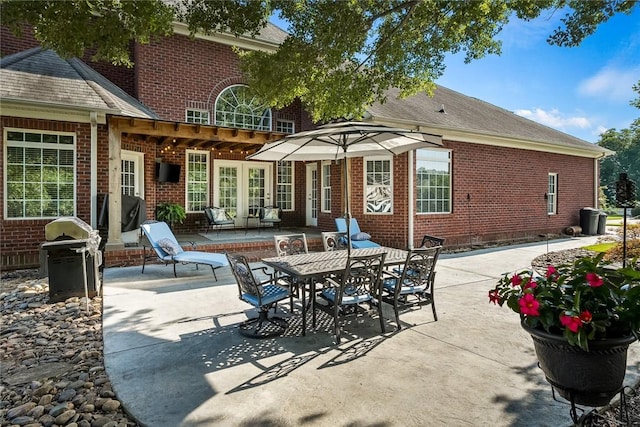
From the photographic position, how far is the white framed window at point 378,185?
1040cm

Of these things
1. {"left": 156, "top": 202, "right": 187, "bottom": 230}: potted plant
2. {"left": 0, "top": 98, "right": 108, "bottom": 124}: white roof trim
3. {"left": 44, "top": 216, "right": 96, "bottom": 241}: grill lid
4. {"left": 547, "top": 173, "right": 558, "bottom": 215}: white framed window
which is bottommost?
{"left": 44, "top": 216, "right": 96, "bottom": 241}: grill lid

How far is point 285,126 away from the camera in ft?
44.2

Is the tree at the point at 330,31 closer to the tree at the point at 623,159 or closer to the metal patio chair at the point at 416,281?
the metal patio chair at the point at 416,281

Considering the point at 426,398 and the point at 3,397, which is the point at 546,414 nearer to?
the point at 426,398

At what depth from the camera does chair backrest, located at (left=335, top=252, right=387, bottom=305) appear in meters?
4.11

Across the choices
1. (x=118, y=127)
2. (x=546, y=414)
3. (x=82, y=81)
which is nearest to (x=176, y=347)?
(x=546, y=414)

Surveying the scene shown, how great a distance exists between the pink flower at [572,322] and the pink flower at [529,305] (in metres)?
→ 0.18

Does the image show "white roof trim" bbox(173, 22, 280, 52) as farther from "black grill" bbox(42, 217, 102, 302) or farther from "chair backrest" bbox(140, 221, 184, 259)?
"black grill" bbox(42, 217, 102, 302)

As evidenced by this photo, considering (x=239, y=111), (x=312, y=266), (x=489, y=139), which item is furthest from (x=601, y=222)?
(x=312, y=266)

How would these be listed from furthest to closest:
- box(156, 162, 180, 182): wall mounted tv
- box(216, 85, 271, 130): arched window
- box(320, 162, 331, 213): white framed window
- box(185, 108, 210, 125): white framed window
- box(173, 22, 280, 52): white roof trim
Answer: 1. box(216, 85, 271, 130): arched window
2. box(320, 162, 331, 213): white framed window
3. box(185, 108, 210, 125): white framed window
4. box(173, 22, 280, 52): white roof trim
5. box(156, 162, 180, 182): wall mounted tv

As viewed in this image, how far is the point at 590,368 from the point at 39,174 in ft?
31.0

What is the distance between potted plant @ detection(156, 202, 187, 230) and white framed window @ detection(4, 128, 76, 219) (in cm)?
279

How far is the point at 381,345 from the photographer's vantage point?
4020mm

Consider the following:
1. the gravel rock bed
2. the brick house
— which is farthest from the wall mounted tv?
the gravel rock bed
